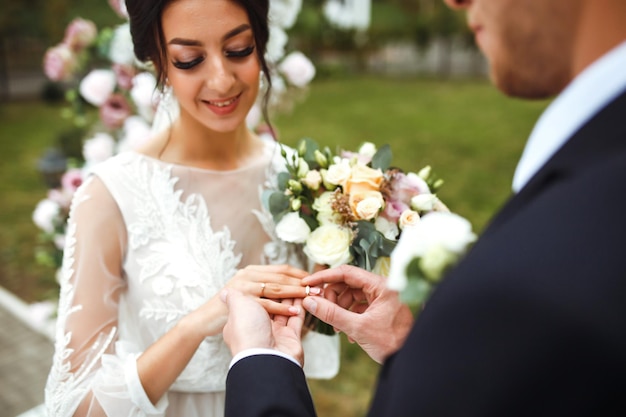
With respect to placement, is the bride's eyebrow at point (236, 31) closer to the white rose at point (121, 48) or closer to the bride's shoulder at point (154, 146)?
the bride's shoulder at point (154, 146)

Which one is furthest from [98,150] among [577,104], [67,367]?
[577,104]

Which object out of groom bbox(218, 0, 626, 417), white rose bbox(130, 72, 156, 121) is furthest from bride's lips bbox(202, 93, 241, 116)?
groom bbox(218, 0, 626, 417)

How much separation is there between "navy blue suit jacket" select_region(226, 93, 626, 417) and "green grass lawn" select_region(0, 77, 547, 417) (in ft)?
10.6

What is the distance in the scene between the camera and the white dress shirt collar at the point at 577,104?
2.56 ft

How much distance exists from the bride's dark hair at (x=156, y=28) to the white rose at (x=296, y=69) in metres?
1.03

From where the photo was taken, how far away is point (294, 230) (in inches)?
71.6

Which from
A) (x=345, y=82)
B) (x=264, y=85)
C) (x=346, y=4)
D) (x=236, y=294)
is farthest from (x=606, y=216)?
(x=346, y=4)

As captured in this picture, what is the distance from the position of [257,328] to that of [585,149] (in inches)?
36.8

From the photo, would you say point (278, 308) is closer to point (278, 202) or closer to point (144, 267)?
point (278, 202)

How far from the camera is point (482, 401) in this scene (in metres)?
0.71

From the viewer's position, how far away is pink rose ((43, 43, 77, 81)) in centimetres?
318

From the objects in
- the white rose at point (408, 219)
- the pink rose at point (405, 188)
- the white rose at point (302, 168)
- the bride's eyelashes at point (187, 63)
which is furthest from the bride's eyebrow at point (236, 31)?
the white rose at point (408, 219)

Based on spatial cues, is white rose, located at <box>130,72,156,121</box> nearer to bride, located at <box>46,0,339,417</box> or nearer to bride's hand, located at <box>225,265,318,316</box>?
bride, located at <box>46,0,339,417</box>

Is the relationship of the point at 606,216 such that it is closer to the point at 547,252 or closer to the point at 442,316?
the point at 547,252
